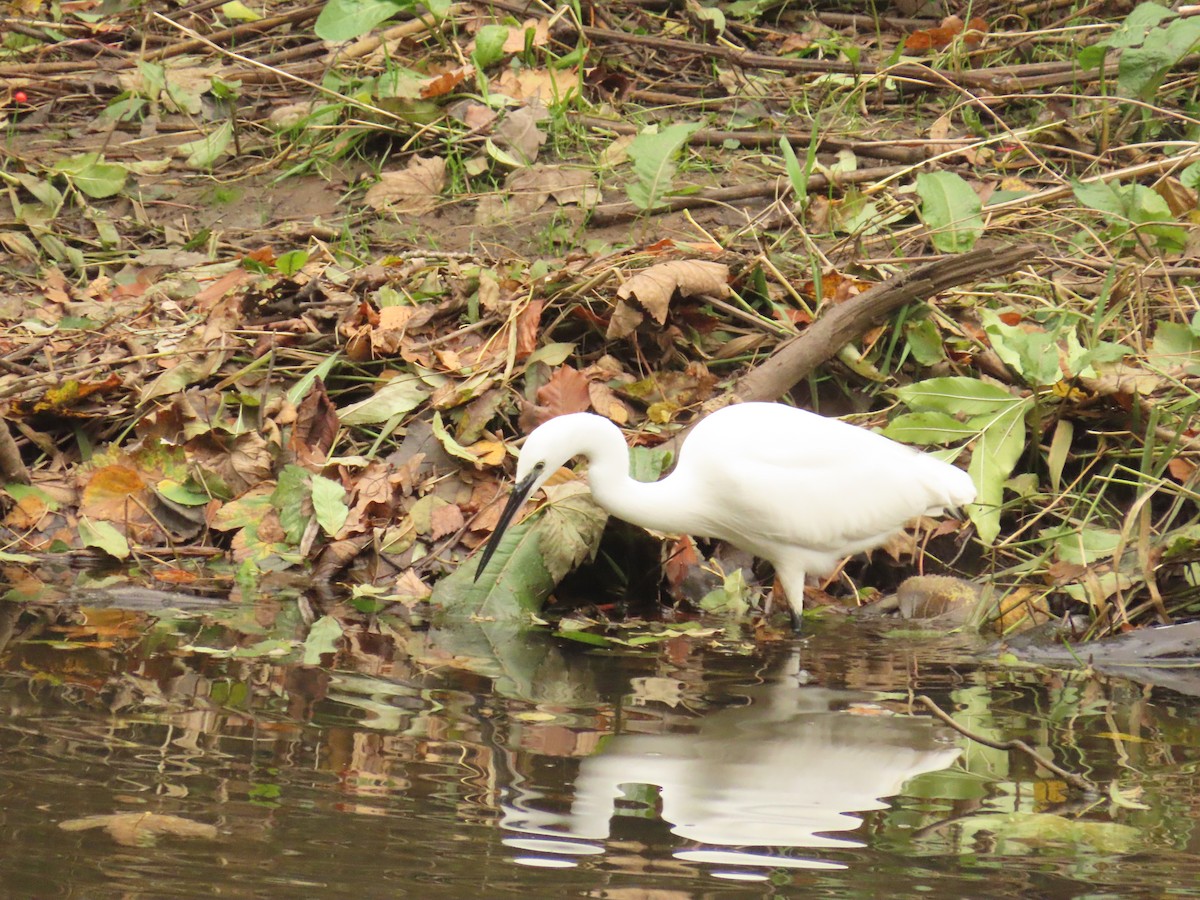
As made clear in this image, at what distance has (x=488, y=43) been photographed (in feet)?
25.3

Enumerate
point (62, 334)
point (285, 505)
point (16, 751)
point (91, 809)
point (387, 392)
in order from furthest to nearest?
point (62, 334) → point (387, 392) → point (285, 505) → point (16, 751) → point (91, 809)

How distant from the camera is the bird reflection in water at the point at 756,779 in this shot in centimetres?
260

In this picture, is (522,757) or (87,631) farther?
(87,631)

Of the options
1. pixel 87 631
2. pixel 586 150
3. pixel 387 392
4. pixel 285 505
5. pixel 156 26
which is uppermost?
pixel 156 26

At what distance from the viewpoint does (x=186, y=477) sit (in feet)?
17.9

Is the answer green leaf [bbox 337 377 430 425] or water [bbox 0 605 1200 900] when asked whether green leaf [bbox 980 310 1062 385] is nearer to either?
water [bbox 0 605 1200 900]

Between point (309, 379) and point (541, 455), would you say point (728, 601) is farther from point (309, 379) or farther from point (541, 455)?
point (309, 379)

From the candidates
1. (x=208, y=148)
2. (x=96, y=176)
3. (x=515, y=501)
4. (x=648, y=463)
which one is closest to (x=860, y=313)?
(x=648, y=463)

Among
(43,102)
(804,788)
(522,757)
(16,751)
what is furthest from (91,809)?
(43,102)

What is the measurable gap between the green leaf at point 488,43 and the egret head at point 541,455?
374 centimetres

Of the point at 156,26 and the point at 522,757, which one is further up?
the point at 156,26

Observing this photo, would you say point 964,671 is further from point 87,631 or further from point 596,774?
point 87,631

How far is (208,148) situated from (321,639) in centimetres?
456

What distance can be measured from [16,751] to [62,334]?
12.3 ft
